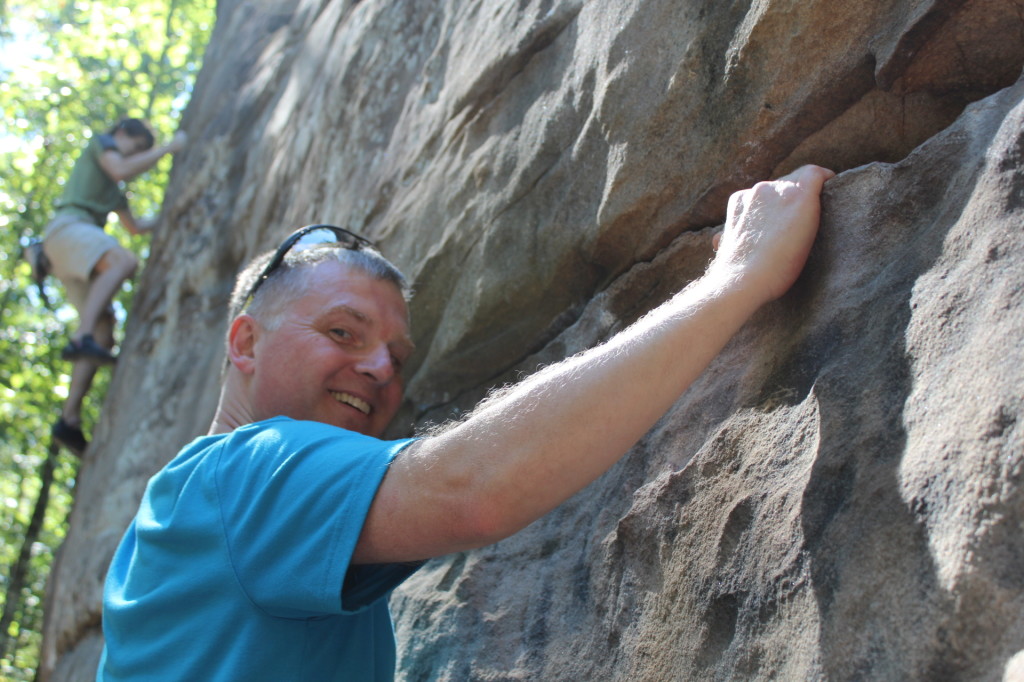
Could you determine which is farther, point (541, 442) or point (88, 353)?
point (88, 353)

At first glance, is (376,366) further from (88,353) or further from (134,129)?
(134,129)

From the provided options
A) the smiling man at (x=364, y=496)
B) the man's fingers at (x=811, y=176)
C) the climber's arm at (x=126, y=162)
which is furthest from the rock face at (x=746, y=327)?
the climber's arm at (x=126, y=162)

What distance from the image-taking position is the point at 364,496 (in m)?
1.59

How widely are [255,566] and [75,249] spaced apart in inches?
243

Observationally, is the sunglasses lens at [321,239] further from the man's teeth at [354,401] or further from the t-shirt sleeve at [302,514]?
the t-shirt sleeve at [302,514]

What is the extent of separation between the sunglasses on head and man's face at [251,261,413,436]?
6.3 inches

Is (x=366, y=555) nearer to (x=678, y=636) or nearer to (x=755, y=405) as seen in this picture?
(x=678, y=636)

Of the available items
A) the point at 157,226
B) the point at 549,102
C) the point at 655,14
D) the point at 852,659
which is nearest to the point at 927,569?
the point at 852,659

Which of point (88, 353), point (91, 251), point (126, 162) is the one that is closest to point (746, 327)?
point (88, 353)

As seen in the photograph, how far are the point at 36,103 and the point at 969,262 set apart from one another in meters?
12.7

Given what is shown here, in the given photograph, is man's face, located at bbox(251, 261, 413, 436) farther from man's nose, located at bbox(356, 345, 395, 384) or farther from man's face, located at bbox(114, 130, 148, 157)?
man's face, located at bbox(114, 130, 148, 157)

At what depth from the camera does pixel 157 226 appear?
742cm

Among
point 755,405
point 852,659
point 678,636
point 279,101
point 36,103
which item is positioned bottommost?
point 852,659

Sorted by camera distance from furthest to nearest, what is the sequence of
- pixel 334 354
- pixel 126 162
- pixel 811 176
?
pixel 126 162 < pixel 334 354 < pixel 811 176
